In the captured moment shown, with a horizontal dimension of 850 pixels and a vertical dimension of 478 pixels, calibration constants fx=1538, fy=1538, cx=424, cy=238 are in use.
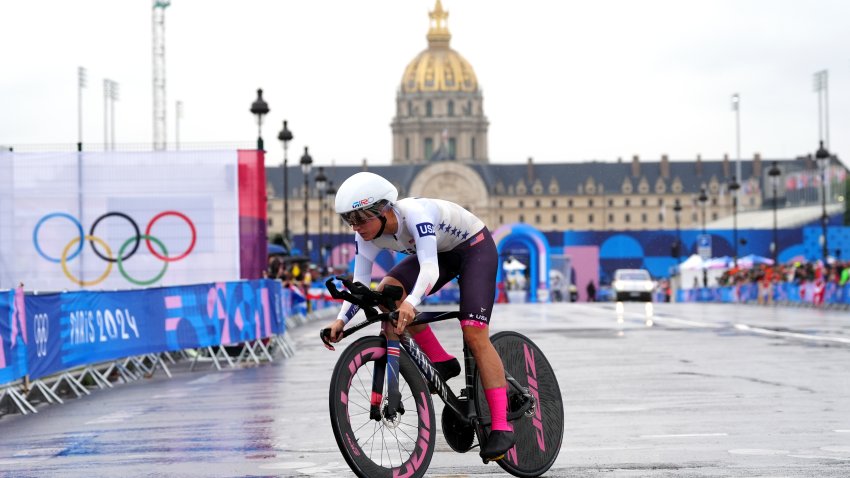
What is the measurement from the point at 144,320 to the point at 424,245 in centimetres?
1177

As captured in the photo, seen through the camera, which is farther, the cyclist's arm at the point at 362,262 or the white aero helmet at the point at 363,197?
the cyclist's arm at the point at 362,262

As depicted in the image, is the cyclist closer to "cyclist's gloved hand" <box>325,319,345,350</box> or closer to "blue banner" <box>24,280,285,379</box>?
"cyclist's gloved hand" <box>325,319,345,350</box>

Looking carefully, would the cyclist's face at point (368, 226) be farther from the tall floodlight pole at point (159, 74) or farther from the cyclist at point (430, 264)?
the tall floodlight pole at point (159, 74)

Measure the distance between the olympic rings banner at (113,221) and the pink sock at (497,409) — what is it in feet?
56.4

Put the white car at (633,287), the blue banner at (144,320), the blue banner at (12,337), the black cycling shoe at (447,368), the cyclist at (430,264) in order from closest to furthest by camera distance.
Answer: the cyclist at (430,264)
the black cycling shoe at (447,368)
the blue banner at (12,337)
the blue banner at (144,320)
the white car at (633,287)

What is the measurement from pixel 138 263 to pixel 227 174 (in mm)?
2556

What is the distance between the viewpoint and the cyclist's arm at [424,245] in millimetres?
6973

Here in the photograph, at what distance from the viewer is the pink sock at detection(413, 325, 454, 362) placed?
731 cm

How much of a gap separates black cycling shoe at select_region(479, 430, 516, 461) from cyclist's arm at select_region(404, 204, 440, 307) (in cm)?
79

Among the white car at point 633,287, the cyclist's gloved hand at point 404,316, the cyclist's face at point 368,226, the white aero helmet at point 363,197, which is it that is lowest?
the white car at point 633,287

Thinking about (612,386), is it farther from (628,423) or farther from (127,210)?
(127,210)

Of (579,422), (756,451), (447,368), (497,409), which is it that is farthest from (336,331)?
(579,422)

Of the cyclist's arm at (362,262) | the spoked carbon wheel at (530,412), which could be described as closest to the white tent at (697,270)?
the spoked carbon wheel at (530,412)

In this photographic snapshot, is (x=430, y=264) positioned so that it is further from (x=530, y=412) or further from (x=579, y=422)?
Result: (x=579, y=422)
